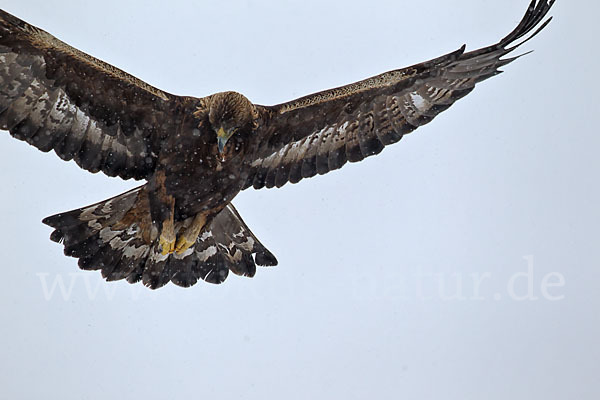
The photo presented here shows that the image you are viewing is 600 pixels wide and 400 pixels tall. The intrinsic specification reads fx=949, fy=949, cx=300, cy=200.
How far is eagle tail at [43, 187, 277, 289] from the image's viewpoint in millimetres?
7277

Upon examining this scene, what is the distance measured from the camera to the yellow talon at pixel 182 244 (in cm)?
728

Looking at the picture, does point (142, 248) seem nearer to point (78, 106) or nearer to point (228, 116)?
point (78, 106)

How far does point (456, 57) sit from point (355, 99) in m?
0.91

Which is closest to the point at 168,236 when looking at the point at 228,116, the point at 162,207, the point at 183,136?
the point at 162,207

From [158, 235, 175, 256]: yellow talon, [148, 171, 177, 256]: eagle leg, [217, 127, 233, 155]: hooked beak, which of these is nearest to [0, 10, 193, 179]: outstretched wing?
[148, 171, 177, 256]: eagle leg

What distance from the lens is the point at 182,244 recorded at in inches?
288

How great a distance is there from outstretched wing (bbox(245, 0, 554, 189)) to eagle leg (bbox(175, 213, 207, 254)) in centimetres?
53

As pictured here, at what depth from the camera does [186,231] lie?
23.8 feet

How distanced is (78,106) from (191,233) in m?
1.31

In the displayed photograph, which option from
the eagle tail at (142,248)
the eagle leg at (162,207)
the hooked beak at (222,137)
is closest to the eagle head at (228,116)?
the hooked beak at (222,137)

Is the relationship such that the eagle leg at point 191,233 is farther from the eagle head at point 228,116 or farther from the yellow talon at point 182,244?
the eagle head at point 228,116

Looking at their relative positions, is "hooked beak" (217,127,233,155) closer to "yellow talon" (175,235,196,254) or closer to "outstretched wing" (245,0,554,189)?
"outstretched wing" (245,0,554,189)

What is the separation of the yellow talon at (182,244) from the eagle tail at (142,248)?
0.10 meters

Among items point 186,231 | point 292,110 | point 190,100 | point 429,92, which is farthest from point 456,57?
point 186,231
